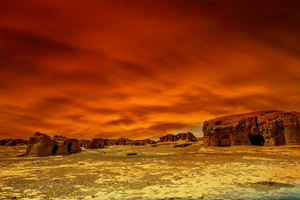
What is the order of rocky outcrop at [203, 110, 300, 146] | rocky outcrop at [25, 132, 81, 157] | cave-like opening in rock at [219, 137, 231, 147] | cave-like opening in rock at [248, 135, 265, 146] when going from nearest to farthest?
rocky outcrop at [203, 110, 300, 146] → rocky outcrop at [25, 132, 81, 157] → cave-like opening in rock at [248, 135, 265, 146] → cave-like opening in rock at [219, 137, 231, 147]

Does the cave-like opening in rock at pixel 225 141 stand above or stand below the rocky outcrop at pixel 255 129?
below

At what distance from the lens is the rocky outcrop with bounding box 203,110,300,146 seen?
2839cm

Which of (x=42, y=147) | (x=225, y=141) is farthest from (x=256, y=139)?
(x=42, y=147)

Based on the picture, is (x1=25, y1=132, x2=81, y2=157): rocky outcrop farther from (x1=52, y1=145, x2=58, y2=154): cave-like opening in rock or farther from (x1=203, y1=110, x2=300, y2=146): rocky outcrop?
(x1=203, y1=110, x2=300, y2=146): rocky outcrop

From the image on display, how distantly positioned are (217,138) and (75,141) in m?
30.8

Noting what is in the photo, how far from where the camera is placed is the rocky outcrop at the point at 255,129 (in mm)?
28391

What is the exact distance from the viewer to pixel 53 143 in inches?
1212

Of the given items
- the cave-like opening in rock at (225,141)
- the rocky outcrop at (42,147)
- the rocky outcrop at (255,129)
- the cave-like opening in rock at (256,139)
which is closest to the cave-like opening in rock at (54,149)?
the rocky outcrop at (42,147)

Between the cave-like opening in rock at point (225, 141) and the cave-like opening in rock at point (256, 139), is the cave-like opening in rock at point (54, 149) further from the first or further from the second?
the cave-like opening in rock at point (256, 139)

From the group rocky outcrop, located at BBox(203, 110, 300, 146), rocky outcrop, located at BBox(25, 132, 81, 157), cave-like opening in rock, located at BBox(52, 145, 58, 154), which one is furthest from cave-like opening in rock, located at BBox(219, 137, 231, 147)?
cave-like opening in rock, located at BBox(52, 145, 58, 154)

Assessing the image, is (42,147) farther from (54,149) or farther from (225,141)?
(225,141)

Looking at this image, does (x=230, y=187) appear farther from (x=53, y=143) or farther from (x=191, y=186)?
(x=53, y=143)

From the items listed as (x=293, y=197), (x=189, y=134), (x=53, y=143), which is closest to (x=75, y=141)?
(x=53, y=143)

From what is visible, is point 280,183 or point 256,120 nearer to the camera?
point 280,183
